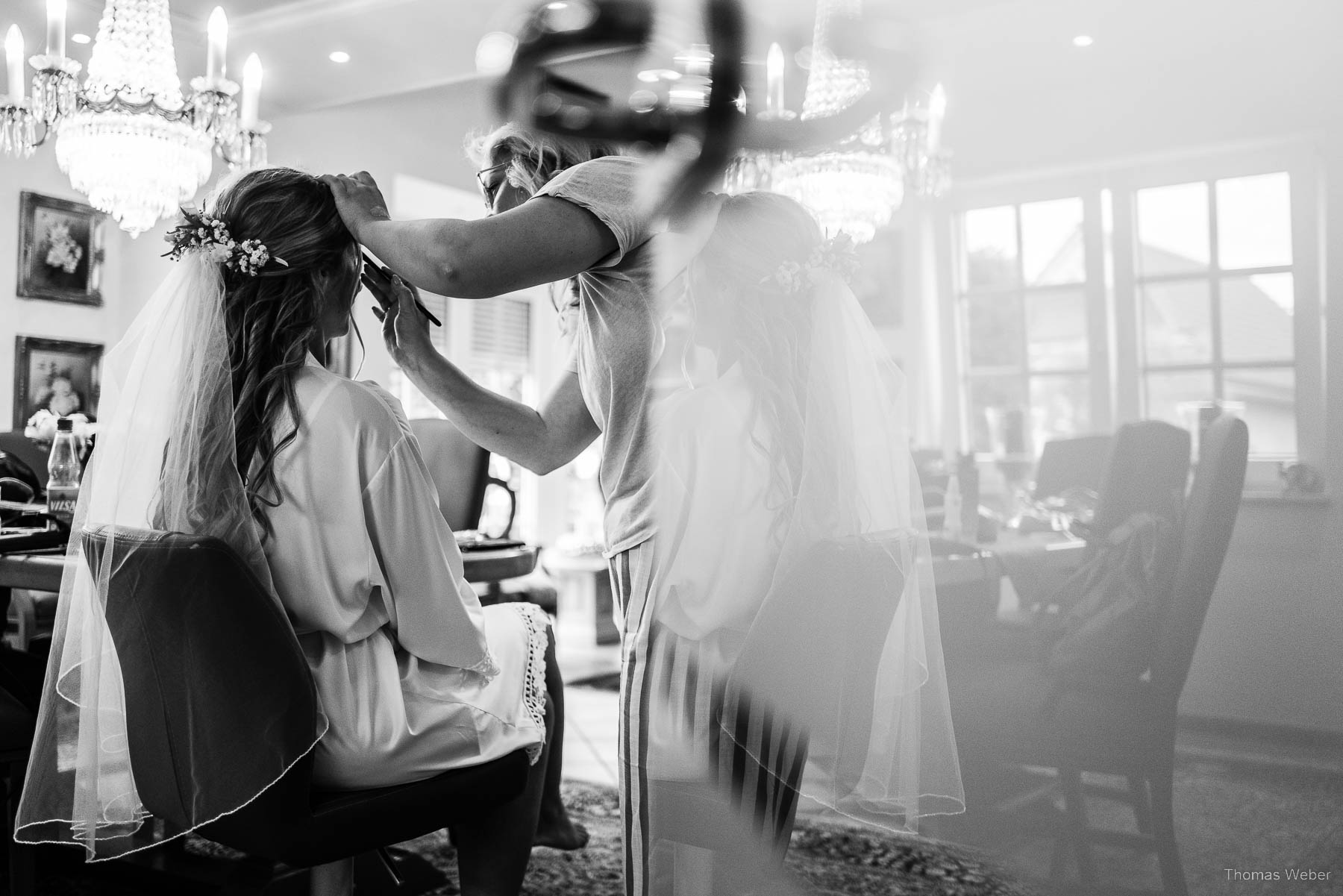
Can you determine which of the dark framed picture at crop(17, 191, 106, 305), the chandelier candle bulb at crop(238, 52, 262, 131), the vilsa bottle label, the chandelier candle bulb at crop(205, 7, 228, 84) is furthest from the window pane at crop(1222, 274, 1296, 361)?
the dark framed picture at crop(17, 191, 106, 305)

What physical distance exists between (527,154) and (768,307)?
32 centimetres

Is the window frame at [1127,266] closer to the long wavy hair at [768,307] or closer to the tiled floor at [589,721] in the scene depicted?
the long wavy hair at [768,307]

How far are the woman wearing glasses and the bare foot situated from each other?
1.49 meters

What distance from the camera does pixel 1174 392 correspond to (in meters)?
0.43

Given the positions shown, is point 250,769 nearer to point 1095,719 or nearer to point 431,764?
point 431,764

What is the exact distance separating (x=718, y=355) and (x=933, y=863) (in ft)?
0.95

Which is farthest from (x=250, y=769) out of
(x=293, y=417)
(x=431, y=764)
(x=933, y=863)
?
(x=933, y=863)

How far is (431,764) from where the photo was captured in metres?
1.17

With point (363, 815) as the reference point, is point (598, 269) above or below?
above

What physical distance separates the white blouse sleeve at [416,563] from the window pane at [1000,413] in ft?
Answer: 2.69

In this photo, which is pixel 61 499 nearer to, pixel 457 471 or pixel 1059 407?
pixel 457 471

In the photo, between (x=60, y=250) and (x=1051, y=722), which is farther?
(x=60, y=250)

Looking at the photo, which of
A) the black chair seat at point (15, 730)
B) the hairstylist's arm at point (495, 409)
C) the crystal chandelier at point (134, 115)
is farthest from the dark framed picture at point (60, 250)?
the hairstylist's arm at point (495, 409)

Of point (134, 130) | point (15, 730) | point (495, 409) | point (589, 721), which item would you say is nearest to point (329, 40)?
point (134, 130)
